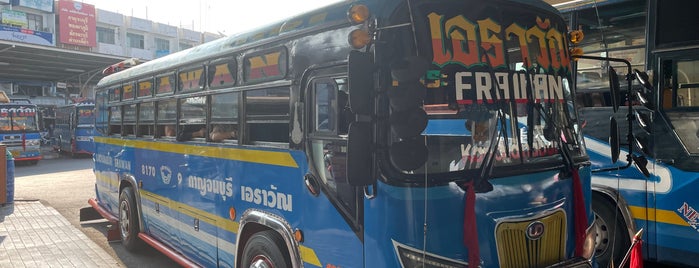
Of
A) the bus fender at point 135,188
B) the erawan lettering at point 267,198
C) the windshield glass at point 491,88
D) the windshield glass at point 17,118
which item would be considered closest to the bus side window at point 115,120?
the bus fender at point 135,188

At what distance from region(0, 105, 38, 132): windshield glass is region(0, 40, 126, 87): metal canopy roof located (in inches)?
229

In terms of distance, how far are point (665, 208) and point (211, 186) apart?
4.41m

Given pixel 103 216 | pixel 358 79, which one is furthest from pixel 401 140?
pixel 103 216

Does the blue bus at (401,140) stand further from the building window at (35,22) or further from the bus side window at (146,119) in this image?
the building window at (35,22)

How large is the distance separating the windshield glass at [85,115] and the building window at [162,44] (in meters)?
28.6

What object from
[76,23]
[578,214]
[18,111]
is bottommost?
[578,214]

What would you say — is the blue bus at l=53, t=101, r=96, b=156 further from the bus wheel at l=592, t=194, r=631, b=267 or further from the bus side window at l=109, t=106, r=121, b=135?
the bus wheel at l=592, t=194, r=631, b=267

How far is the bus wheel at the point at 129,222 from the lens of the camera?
667 cm

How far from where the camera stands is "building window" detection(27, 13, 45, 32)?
135 feet

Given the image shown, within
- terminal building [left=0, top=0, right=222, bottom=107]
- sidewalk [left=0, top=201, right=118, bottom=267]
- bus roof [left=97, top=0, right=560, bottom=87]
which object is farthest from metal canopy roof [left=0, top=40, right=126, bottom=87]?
bus roof [left=97, top=0, right=560, bottom=87]

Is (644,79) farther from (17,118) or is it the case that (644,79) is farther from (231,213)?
(17,118)

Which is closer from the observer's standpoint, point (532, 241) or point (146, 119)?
point (532, 241)

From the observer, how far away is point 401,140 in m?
2.65

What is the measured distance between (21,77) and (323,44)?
143 ft
